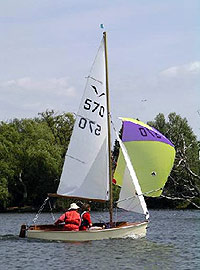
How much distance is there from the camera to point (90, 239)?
83.8ft

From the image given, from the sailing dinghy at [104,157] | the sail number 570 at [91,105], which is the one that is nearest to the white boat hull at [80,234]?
the sailing dinghy at [104,157]

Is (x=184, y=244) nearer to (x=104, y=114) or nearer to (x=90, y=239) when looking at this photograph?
(x=90, y=239)

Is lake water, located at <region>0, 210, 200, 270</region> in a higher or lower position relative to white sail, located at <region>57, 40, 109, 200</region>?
lower

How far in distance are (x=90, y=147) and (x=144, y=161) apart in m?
2.26

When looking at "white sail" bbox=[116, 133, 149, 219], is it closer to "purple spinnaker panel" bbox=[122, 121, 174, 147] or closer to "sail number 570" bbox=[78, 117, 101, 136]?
"purple spinnaker panel" bbox=[122, 121, 174, 147]

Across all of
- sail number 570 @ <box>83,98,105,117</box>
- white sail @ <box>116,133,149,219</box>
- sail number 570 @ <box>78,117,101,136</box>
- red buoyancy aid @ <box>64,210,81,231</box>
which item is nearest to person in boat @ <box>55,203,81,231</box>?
red buoyancy aid @ <box>64,210,81,231</box>

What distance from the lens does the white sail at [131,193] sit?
26875 millimetres

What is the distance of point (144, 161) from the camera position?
27.4 m

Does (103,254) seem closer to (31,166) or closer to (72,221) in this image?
(72,221)

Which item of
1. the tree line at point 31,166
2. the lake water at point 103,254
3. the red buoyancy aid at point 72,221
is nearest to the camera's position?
the lake water at point 103,254

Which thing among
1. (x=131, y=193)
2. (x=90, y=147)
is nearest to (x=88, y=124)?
(x=90, y=147)

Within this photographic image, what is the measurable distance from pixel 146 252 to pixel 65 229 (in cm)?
381

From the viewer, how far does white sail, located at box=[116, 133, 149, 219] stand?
26.9 meters

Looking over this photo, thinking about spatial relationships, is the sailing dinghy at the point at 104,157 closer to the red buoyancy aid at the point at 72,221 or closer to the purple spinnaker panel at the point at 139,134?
the purple spinnaker panel at the point at 139,134
